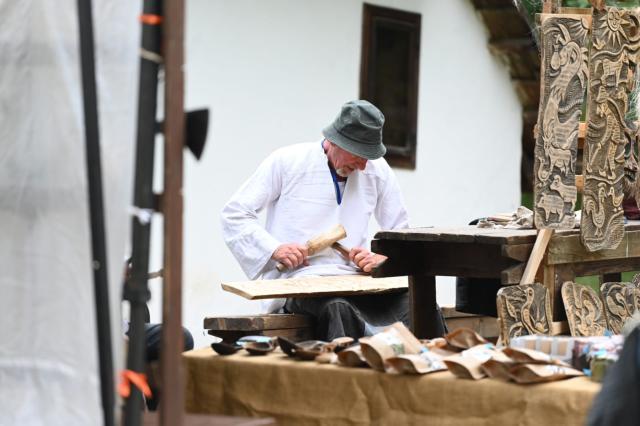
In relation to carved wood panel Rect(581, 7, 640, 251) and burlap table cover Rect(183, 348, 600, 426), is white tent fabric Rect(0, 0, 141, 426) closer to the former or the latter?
burlap table cover Rect(183, 348, 600, 426)

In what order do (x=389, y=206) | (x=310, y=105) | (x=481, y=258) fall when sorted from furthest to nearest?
(x=310, y=105)
(x=389, y=206)
(x=481, y=258)

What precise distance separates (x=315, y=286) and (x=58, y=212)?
277cm

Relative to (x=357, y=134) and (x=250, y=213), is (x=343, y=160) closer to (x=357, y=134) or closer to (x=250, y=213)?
(x=357, y=134)

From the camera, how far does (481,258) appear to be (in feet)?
15.7

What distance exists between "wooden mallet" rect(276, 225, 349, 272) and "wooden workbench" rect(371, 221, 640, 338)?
59 cm

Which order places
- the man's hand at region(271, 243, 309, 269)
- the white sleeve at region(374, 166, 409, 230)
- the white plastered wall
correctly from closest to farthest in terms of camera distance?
the man's hand at region(271, 243, 309, 269) → the white sleeve at region(374, 166, 409, 230) → the white plastered wall

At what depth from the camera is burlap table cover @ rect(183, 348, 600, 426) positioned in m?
3.22

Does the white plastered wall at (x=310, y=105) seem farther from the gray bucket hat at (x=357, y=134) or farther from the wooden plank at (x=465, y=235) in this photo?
the wooden plank at (x=465, y=235)

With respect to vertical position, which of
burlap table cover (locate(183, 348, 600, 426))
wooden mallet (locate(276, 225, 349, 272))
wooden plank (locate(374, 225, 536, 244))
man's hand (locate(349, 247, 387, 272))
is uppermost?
wooden plank (locate(374, 225, 536, 244))

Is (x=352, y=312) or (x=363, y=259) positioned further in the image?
(x=363, y=259)

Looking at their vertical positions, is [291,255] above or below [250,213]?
below

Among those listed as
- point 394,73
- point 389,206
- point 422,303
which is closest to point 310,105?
point 394,73

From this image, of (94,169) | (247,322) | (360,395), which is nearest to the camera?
(94,169)

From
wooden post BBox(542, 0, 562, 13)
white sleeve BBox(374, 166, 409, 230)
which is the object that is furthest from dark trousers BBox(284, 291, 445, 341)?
wooden post BBox(542, 0, 562, 13)
